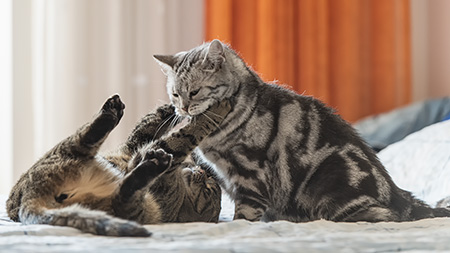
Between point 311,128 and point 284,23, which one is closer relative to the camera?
point 311,128

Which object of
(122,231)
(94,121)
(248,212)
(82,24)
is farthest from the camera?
(82,24)

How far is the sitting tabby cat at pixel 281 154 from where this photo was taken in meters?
1.50

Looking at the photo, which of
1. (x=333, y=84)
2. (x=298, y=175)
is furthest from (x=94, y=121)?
(x=333, y=84)

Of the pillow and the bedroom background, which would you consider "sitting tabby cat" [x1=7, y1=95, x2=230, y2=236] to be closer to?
the pillow

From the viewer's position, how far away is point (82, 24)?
304 centimetres

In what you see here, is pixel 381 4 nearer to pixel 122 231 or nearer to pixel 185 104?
pixel 185 104

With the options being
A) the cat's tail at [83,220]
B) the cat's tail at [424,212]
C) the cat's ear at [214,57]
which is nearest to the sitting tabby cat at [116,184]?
the cat's tail at [83,220]

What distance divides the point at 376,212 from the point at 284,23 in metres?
2.14

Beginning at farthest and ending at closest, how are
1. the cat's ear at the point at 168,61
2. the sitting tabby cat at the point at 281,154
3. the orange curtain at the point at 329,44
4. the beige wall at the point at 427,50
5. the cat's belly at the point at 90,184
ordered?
the beige wall at the point at 427,50, the orange curtain at the point at 329,44, the cat's ear at the point at 168,61, the sitting tabby cat at the point at 281,154, the cat's belly at the point at 90,184

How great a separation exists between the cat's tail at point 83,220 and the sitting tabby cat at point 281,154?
0.51 metres

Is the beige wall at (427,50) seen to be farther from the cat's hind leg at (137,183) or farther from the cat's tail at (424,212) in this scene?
the cat's hind leg at (137,183)

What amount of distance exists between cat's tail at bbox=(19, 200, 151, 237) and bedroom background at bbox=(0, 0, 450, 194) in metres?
1.73

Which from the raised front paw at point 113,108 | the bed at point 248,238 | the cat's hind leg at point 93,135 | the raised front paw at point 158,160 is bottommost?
the bed at point 248,238

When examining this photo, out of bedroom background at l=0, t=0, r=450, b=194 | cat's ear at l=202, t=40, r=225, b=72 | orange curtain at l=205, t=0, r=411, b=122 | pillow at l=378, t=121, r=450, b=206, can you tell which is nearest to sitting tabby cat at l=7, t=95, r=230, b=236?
cat's ear at l=202, t=40, r=225, b=72
